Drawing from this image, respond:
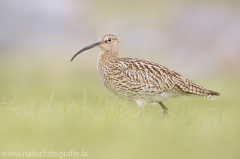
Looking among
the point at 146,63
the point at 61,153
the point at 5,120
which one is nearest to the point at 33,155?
the point at 61,153

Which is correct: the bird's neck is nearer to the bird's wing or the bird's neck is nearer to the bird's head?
the bird's head

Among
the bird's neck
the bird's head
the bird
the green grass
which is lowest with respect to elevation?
the green grass

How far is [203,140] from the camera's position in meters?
4.88

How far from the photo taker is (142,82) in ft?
26.4

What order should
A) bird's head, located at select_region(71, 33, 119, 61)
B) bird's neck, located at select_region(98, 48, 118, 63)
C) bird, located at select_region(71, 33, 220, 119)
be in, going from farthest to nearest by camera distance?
1. bird's head, located at select_region(71, 33, 119, 61)
2. bird's neck, located at select_region(98, 48, 118, 63)
3. bird, located at select_region(71, 33, 220, 119)

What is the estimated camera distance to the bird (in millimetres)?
8016

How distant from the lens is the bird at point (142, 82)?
8.02 metres

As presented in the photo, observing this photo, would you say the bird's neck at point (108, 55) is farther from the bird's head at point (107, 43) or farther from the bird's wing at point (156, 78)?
the bird's wing at point (156, 78)

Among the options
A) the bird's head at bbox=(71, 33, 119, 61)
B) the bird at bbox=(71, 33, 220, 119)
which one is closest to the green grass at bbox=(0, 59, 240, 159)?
the bird at bbox=(71, 33, 220, 119)

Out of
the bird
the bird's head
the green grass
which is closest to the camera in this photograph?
the green grass

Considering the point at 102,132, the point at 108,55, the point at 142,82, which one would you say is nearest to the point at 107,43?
the point at 108,55

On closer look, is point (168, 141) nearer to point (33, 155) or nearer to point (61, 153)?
point (61, 153)

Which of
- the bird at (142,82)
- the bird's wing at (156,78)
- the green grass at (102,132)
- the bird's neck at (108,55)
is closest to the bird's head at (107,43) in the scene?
the bird's neck at (108,55)

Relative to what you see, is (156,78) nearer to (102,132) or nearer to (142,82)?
(142,82)
